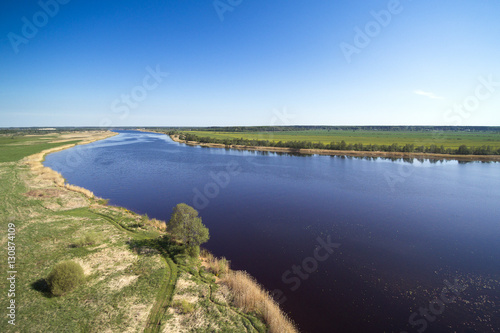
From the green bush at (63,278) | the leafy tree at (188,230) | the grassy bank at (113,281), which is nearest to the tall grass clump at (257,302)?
the grassy bank at (113,281)

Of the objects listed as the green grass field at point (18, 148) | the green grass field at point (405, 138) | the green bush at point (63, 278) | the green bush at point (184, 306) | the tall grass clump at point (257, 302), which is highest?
the green grass field at point (405, 138)

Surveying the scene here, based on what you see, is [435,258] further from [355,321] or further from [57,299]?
[57,299]

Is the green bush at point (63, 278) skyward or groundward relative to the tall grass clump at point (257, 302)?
skyward

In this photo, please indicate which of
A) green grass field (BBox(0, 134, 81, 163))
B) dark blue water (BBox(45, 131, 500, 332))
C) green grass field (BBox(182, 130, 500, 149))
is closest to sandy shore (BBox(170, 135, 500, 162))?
green grass field (BBox(182, 130, 500, 149))

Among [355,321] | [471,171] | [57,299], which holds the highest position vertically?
[471,171]

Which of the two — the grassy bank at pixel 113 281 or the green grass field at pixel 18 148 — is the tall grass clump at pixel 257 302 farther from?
the green grass field at pixel 18 148

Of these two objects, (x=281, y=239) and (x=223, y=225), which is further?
(x=223, y=225)

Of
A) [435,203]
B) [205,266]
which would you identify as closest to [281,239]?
[205,266]

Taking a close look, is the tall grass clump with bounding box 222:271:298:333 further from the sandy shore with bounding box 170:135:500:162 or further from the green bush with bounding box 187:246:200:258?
the sandy shore with bounding box 170:135:500:162
